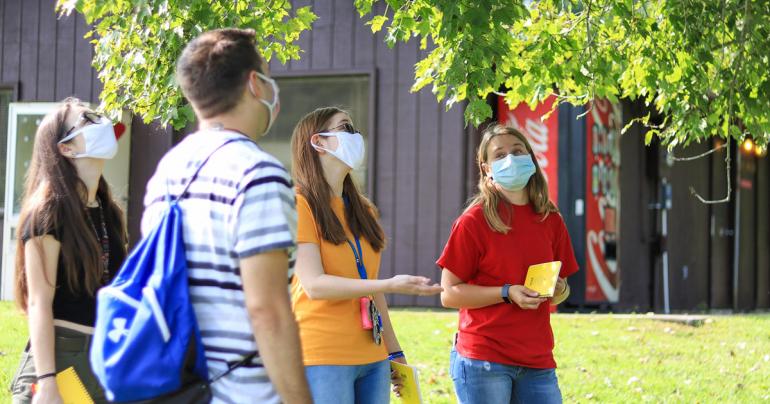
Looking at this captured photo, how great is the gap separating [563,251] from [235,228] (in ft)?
8.03

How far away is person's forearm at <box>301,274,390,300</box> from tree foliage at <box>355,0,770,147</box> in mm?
2213

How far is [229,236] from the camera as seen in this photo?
7.23ft

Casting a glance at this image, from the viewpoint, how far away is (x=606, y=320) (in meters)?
10.3

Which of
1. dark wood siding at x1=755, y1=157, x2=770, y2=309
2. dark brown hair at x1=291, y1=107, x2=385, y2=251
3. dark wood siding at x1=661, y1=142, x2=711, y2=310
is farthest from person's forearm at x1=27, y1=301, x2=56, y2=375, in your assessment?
dark wood siding at x1=755, y1=157, x2=770, y2=309

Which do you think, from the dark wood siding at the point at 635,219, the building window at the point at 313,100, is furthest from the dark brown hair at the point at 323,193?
the dark wood siding at the point at 635,219

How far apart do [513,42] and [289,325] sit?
160 inches

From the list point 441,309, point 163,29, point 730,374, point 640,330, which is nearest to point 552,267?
point 163,29

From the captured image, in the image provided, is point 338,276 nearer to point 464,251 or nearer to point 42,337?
point 464,251

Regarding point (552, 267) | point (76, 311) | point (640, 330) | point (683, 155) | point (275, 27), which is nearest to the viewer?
point (76, 311)

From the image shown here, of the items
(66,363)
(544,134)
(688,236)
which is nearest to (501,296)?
(66,363)

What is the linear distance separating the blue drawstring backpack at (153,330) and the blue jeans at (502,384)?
199 centimetres

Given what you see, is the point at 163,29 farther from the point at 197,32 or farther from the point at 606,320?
the point at 606,320

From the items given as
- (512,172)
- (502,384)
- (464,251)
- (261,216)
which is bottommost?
(502,384)

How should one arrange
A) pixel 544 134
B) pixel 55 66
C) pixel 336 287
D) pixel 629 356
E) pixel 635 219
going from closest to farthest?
pixel 336 287 < pixel 629 356 < pixel 544 134 < pixel 55 66 < pixel 635 219
